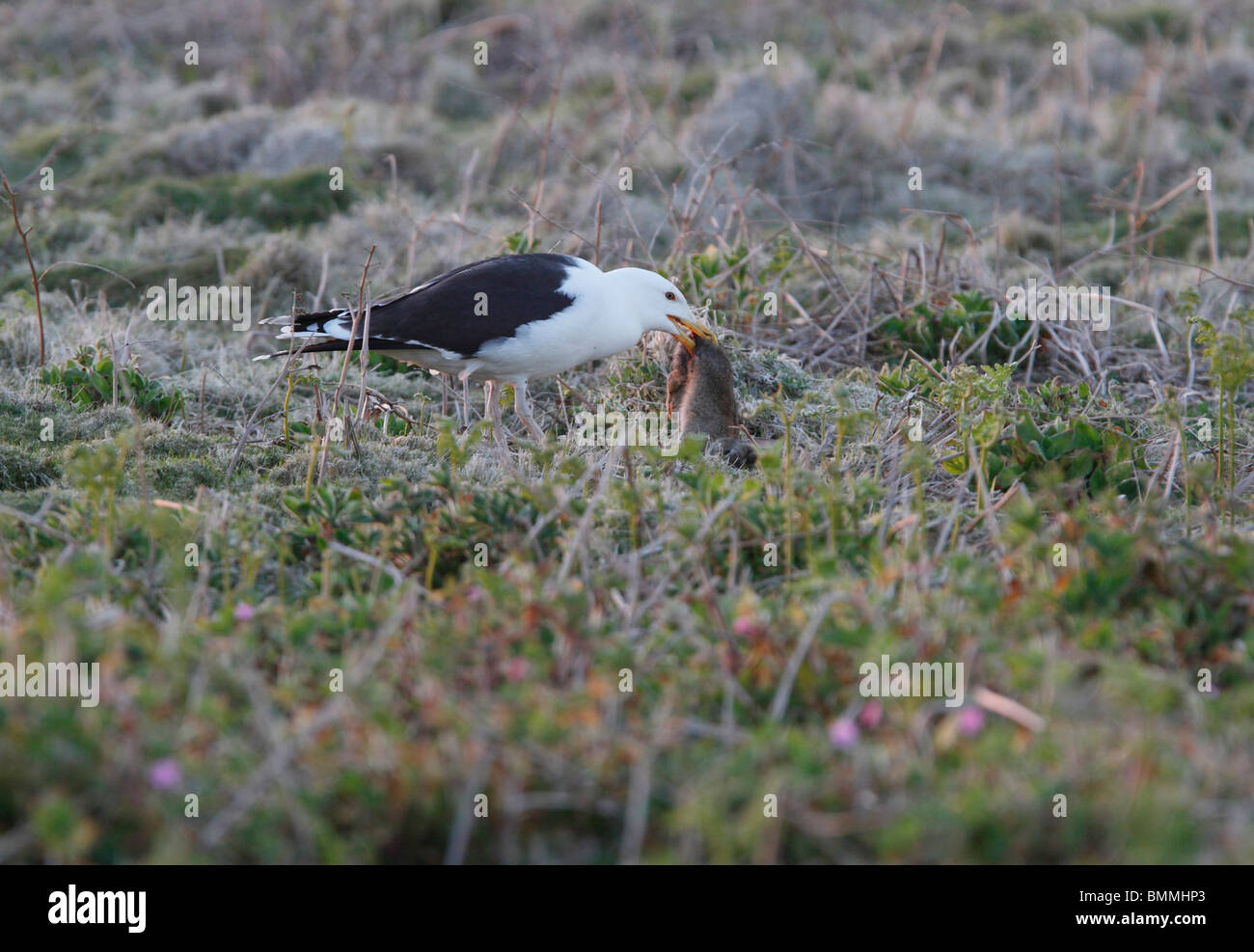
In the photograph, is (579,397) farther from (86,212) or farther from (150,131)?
(150,131)

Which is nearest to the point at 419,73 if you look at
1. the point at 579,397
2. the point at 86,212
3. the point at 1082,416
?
the point at 86,212

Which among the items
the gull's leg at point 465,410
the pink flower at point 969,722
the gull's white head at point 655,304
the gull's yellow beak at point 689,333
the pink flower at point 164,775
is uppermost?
the gull's white head at point 655,304

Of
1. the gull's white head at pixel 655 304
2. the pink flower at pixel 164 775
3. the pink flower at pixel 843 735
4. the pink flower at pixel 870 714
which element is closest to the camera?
the pink flower at pixel 164 775

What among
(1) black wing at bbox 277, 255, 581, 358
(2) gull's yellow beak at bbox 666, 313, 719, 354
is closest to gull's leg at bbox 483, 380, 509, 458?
(1) black wing at bbox 277, 255, 581, 358

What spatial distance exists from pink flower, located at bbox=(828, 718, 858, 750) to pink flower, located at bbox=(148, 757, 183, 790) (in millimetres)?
1333

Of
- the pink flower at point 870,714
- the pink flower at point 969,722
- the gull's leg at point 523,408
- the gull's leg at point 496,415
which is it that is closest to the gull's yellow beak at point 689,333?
the gull's leg at point 523,408

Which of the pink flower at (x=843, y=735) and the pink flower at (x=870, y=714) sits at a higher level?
the pink flower at (x=870, y=714)

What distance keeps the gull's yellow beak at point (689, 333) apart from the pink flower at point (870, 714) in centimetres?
266

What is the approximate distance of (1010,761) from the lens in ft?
8.65

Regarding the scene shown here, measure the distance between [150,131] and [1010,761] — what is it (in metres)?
10.9

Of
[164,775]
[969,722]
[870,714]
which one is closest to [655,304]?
[870,714]

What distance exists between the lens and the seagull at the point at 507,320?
16.7 ft

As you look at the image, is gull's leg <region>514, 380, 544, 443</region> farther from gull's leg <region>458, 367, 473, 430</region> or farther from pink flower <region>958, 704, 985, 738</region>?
pink flower <region>958, 704, 985, 738</region>

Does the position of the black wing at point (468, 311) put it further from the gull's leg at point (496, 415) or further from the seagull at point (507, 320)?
the gull's leg at point (496, 415)
